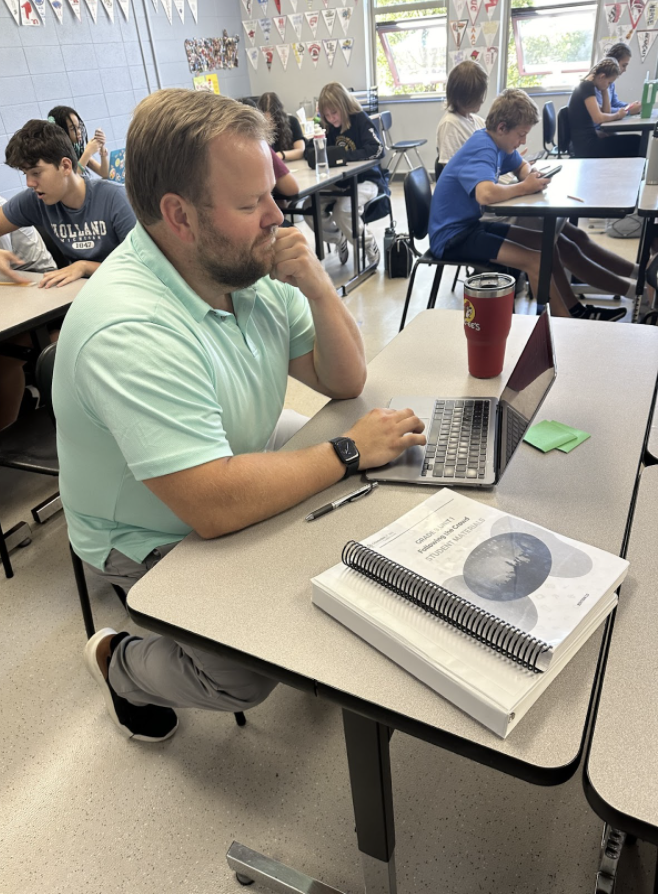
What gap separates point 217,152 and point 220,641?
0.71 m

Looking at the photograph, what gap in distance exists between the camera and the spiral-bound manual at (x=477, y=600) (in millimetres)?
629

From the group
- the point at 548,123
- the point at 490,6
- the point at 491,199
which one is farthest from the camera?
the point at 490,6

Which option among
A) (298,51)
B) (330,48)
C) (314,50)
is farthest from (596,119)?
(298,51)

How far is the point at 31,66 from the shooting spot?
492 centimetres

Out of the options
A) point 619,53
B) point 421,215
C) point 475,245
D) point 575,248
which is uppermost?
point 619,53

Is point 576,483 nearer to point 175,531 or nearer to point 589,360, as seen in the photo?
point 589,360

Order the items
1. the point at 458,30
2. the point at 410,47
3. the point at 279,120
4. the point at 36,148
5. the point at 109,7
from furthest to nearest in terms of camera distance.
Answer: the point at 410,47 → the point at 458,30 → the point at 109,7 → the point at 279,120 → the point at 36,148

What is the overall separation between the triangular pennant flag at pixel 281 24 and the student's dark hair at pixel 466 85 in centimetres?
444

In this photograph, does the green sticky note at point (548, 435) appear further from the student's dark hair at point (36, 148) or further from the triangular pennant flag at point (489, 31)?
the triangular pennant flag at point (489, 31)

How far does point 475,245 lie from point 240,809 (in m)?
2.55

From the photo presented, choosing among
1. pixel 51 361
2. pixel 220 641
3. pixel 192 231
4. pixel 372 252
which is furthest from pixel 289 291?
pixel 372 252

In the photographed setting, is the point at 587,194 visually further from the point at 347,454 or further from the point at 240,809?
the point at 240,809

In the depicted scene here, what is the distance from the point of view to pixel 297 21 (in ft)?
23.9

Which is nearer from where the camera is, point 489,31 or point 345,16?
point 489,31
